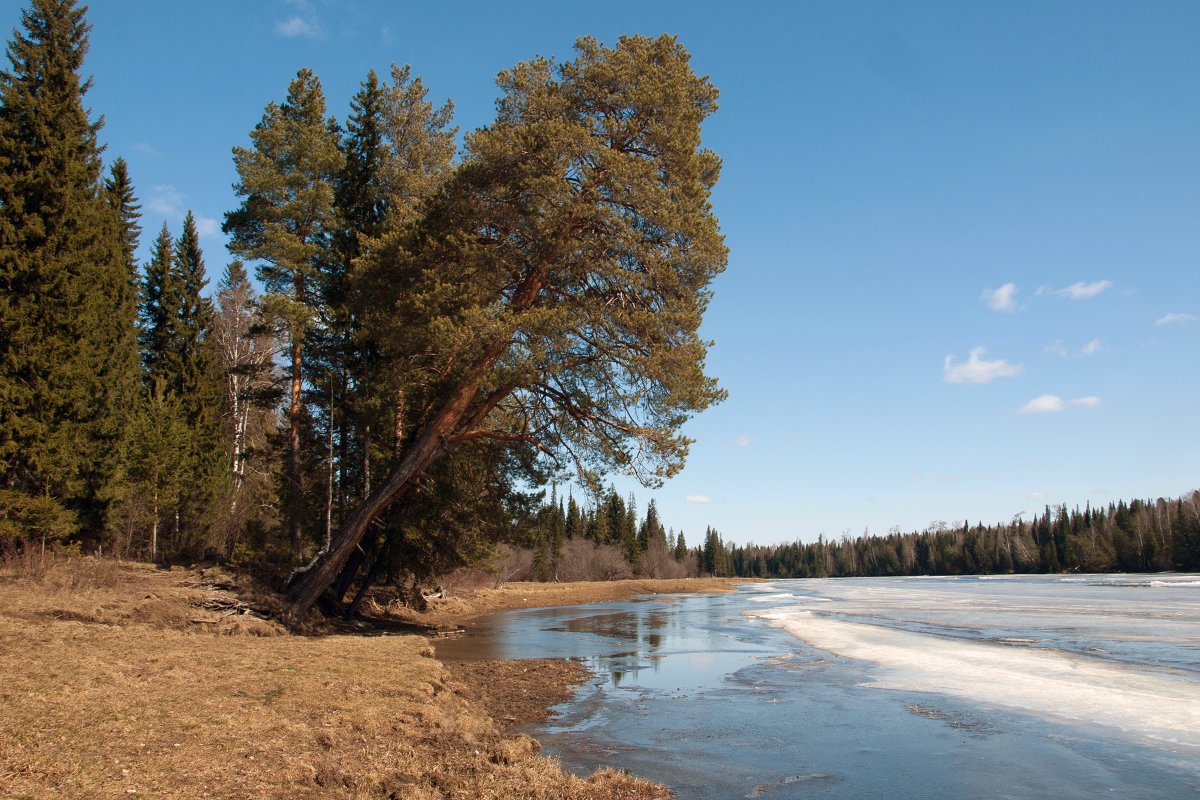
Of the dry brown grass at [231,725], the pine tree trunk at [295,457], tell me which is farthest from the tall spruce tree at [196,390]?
the dry brown grass at [231,725]

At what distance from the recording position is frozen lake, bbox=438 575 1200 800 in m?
6.29

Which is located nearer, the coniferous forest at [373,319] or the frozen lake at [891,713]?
the frozen lake at [891,713]

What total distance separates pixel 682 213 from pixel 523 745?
9.78 metres

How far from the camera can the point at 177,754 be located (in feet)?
16.2

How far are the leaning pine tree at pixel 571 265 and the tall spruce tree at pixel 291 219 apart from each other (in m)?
5.25

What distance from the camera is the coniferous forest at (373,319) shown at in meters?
13.2

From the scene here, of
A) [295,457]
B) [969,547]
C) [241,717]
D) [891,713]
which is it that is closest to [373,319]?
[295,457]

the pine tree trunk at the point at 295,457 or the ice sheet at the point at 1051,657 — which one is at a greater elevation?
the pine tree trunk at the point at 295,457

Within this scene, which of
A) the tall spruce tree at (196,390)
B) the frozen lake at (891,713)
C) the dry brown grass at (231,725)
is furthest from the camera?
the tall spruce tree at (196,390)

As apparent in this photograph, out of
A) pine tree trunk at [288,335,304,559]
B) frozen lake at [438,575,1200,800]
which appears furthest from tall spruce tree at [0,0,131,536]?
frozen lake at [438,575,1200,800]

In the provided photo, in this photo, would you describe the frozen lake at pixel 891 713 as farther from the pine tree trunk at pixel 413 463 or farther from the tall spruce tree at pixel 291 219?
the tall spruce tree at pixel 291 219

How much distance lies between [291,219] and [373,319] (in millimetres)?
7789

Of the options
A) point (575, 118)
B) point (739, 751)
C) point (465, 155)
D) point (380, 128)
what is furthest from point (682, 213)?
point (380, 128)

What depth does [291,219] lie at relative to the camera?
2022 centimetres
